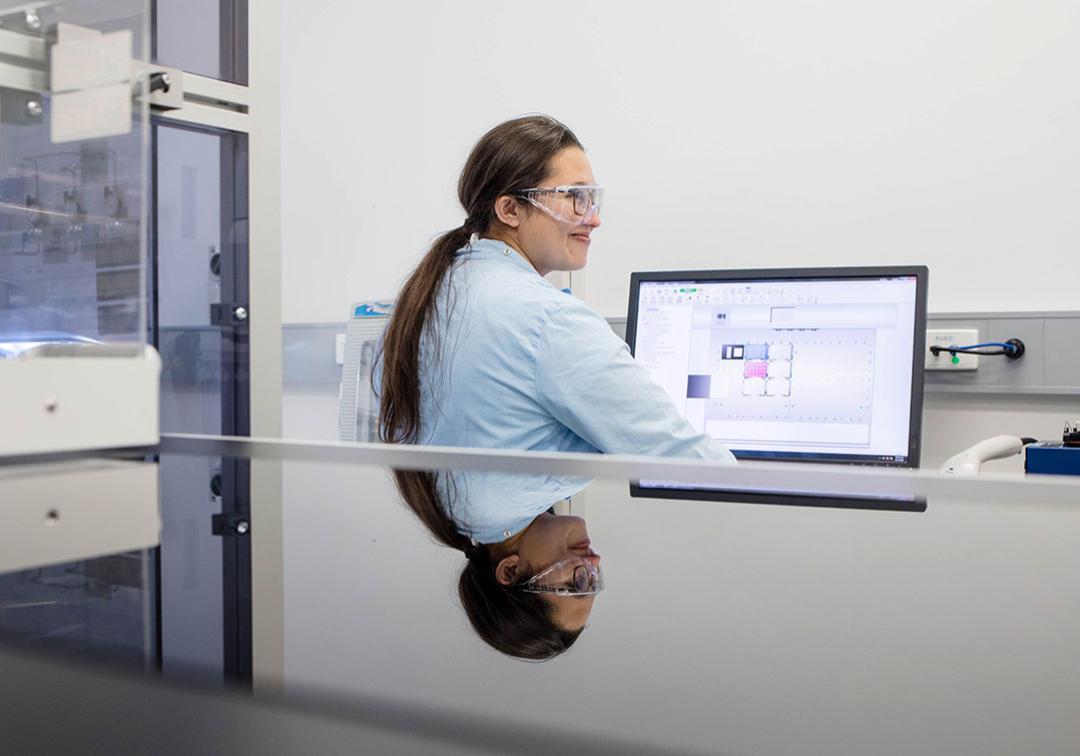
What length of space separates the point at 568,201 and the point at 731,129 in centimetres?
67

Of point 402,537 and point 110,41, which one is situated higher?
point 110,41

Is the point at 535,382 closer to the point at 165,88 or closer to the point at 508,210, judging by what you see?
the point at 508,210

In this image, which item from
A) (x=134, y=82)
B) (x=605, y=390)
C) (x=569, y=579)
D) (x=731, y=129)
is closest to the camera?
(x=569, y=579)

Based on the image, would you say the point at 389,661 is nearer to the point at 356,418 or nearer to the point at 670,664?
the point at 670,664

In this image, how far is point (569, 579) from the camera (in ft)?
0.96

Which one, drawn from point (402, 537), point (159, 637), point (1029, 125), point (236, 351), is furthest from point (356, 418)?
point (159, 637)

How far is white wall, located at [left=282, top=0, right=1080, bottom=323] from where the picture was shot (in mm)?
1845

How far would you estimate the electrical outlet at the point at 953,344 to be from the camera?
1.85 metres

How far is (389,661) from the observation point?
22 centimetres

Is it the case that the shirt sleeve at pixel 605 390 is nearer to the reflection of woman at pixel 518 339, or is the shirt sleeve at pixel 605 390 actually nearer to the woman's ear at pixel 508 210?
the reflection of woman at pixel 518 339

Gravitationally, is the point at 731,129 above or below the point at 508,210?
above

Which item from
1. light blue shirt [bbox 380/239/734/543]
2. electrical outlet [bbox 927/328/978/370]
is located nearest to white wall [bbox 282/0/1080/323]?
electrical outlet [bbox 927/328/978/370]

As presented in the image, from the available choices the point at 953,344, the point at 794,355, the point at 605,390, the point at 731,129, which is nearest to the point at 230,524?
the point at 605,390

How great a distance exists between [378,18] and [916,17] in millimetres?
1436
